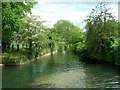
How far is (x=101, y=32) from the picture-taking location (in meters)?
22.2

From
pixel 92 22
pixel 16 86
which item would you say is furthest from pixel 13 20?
pixel 16 86

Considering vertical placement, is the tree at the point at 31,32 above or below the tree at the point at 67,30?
below

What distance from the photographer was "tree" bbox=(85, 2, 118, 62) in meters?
22.0

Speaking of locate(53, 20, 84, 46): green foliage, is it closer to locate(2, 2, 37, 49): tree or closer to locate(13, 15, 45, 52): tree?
locate(13, 15, 45, 52): tree

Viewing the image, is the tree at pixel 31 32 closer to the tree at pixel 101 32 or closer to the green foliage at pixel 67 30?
the tree at pixel 101 32

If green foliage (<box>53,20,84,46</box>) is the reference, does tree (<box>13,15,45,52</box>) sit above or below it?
below

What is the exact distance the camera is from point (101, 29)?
22.2 m

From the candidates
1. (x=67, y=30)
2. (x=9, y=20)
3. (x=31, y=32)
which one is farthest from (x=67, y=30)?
(x=9, y=20)

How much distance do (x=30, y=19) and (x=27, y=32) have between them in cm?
228

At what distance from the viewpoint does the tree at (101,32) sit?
22.0 meters

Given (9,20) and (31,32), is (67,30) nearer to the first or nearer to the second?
(31,32)

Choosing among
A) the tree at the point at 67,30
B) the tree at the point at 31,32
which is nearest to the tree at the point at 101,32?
the tree at the point at 31,32

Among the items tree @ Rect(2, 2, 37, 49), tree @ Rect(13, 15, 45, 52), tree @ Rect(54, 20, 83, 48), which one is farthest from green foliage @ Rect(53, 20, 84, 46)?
tree @ Rect(2, 2, 37, 49)

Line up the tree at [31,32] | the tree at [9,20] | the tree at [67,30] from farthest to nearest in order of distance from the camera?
the tree at [67,30] → the tree at [31,32] → the tree at [9,20]
